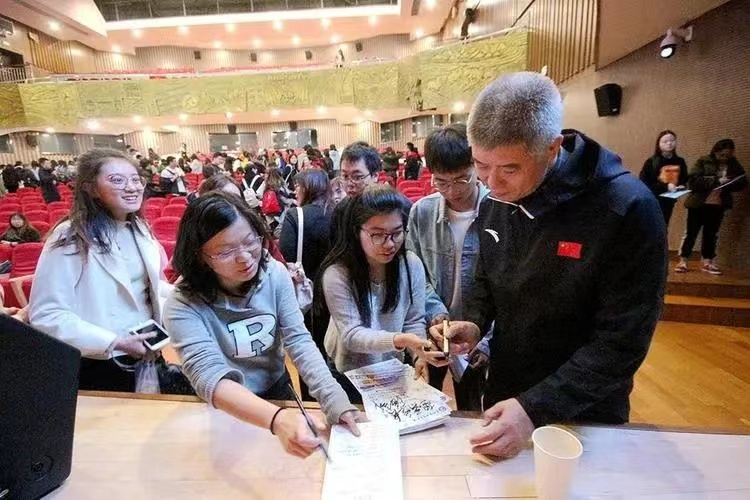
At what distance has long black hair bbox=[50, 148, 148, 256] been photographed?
1.42 m

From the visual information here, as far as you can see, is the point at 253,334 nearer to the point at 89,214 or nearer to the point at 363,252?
the point at 363,252

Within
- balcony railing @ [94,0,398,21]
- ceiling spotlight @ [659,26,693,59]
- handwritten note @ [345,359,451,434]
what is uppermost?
balcony railing @ [94,0,398,21]

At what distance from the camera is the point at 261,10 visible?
1616cm

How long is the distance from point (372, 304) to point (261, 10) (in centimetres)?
1821

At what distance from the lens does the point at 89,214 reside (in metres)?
1.49

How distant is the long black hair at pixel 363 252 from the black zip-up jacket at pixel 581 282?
0.39 metres

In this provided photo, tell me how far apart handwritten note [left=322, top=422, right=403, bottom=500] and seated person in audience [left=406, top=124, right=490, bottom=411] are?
21.6 inches

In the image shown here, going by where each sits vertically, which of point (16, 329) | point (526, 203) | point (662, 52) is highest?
point (662, 52)

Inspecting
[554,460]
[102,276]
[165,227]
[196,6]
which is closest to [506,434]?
[554,460]

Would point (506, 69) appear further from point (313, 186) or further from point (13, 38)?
point (13, 38)

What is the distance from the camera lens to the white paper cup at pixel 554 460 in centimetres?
70

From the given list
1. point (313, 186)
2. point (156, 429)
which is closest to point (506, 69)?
point (313, 186)

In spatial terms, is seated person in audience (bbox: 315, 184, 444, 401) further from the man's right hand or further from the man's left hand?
the man's left hand

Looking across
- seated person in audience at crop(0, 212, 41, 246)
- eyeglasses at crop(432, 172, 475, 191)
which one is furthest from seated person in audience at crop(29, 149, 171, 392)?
seated person in audience at crop(0, 212, 41, 246)
